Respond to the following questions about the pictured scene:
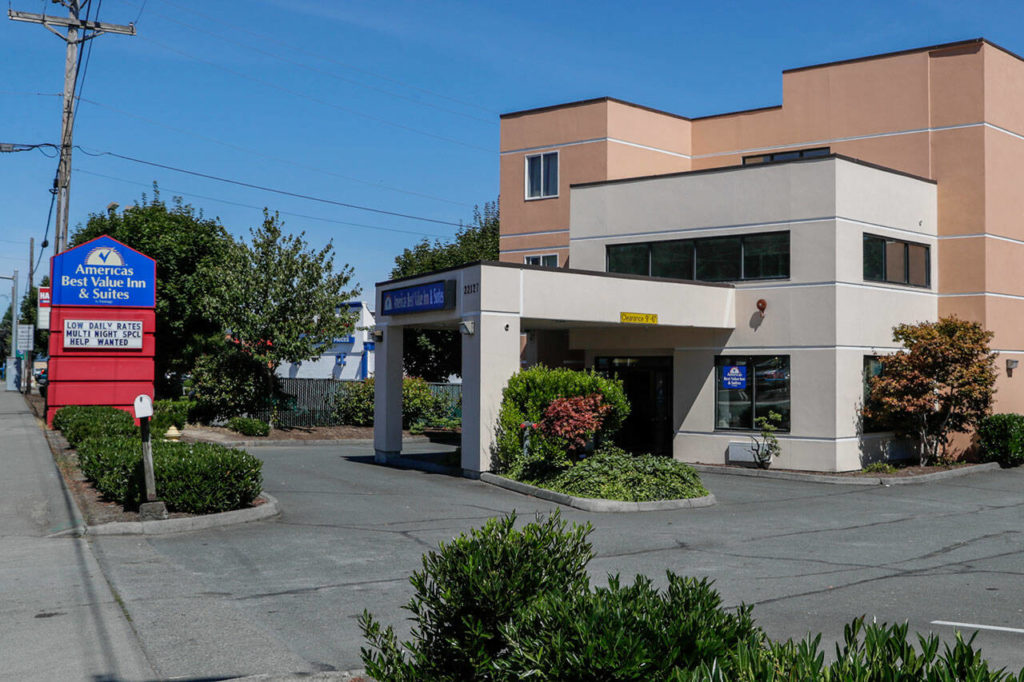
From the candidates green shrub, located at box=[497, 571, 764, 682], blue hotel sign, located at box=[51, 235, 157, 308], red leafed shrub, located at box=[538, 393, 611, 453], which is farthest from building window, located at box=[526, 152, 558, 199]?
green shrub, located at box=[497, 571, 764, 682]

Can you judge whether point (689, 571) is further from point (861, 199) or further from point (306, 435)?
point (306, 435)

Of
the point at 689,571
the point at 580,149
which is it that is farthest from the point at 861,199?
the point at 689,571

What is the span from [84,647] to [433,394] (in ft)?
92.7

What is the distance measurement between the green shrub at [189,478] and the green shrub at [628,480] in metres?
5.56

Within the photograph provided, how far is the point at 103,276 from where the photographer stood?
94.6ft

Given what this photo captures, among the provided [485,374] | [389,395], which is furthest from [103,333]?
[485,374]

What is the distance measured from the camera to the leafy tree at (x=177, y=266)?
36062 millimetres

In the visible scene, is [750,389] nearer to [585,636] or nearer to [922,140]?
[922,140]

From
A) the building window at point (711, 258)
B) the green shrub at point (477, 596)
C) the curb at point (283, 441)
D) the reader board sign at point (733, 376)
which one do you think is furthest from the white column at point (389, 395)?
the green shrub at point (477, 596)

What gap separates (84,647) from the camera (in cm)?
752

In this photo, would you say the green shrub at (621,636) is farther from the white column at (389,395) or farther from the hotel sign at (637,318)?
the white column at (389,395)

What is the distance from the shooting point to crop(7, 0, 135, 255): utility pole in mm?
28766

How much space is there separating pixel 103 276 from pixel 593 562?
22359mm

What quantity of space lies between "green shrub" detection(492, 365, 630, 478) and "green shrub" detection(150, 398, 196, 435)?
32.9ft
